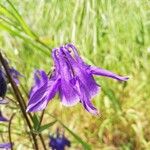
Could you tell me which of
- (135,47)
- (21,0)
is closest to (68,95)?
(21,0)

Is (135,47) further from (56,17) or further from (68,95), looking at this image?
(68,95)

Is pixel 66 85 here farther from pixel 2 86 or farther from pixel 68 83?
pixel 2 86

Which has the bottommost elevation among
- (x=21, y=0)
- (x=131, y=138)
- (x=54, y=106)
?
(x=131, y=138)

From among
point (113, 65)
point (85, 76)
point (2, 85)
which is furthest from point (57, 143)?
point (85, 76)

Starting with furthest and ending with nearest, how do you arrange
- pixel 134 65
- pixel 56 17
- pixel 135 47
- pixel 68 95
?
pixel 134 65 → pixel 135 47 → pixel 56 17 → pixel 68 95

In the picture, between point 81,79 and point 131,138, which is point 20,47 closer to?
point 131,138

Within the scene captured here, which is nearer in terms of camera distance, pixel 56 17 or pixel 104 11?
pixel 104 11

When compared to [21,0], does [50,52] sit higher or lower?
lower

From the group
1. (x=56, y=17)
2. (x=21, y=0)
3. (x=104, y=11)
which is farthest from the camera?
(x=21, y=0)

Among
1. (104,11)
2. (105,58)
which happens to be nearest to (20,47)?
(105,58)
